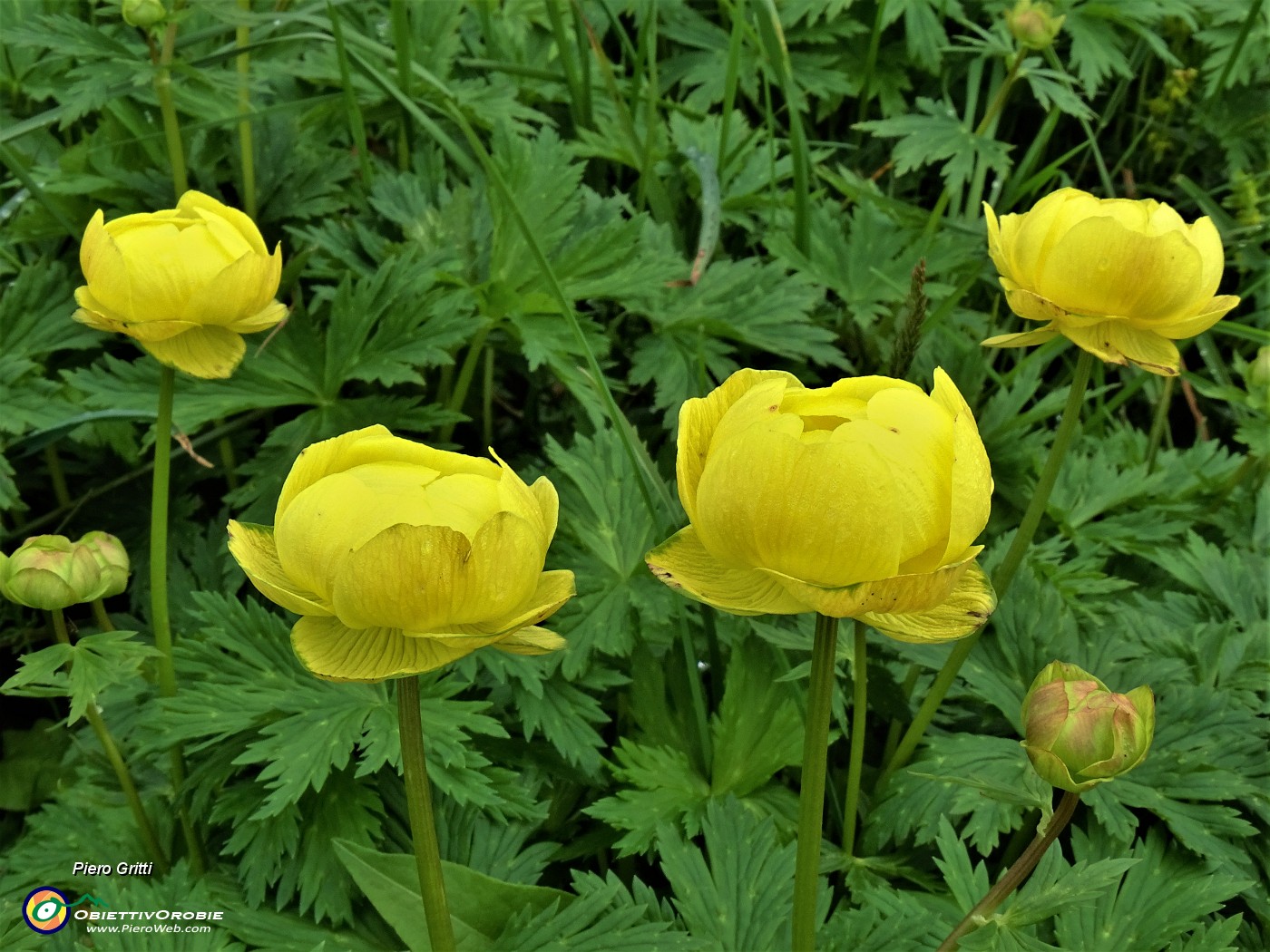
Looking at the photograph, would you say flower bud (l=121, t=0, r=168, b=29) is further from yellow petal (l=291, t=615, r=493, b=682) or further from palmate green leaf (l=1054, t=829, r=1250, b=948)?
palmate green leaf (l=1054, t=829, r=1250, b=948)

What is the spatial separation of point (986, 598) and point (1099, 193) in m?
1.52

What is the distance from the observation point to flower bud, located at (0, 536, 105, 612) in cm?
84

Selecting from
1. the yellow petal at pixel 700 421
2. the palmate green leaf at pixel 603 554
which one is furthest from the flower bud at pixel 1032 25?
the yellow petal at pixel 700 421

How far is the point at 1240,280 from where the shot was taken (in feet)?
5.89

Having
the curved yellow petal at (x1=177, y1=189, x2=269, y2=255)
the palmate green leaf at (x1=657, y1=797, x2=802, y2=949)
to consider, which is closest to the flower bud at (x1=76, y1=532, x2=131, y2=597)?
the curved yellow petal at (x1=177, y1=189, x2=269, y2=255)

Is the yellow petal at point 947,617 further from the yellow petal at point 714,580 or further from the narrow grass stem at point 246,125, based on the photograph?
the narrow grass stem at point 246,125

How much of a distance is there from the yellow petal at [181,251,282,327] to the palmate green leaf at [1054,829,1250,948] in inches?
32.2

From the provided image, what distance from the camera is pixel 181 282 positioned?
2.84ft

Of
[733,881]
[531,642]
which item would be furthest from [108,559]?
[733,881]

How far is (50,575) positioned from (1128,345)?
34.6 inches

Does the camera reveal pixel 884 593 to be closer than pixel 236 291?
Yes

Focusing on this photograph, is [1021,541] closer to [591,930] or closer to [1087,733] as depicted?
[1087,733]

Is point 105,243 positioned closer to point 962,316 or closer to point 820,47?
point 962,316

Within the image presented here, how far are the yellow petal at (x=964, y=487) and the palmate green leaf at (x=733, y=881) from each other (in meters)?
0.42
